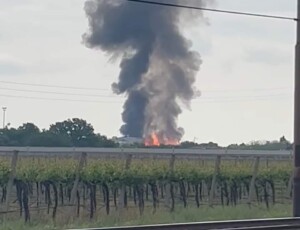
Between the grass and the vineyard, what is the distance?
109cm

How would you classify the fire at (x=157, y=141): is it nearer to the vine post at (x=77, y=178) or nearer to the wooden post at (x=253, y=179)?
the wooden post at (x=253, y=179)

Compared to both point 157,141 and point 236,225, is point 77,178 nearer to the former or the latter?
point 236,225

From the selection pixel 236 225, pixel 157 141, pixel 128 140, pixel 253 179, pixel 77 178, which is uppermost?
pixel 128 140

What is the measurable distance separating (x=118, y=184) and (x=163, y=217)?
650cm

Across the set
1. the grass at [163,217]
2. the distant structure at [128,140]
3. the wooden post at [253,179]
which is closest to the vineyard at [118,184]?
the wooden post at [253,179]

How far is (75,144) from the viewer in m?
102

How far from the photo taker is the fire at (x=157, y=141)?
94.3 metres

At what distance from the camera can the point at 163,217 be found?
26.4 metres

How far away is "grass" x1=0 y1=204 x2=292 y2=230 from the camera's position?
24109mm


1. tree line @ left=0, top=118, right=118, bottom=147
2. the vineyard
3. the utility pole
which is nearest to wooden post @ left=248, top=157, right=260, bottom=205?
the vineyard

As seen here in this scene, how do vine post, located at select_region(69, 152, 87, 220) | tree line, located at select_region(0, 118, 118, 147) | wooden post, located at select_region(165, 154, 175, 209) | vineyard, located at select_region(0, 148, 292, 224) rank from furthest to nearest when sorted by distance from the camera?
tree line, located at select_region(0, 118, 118, 147), wooden post, located at select_region(165, 154, 175, 209), vineyard, located at select_region(0, 148, 292, 224), vine post, located at select_region(69, 152, 87, 220)

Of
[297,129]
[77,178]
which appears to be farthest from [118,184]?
[297,129]

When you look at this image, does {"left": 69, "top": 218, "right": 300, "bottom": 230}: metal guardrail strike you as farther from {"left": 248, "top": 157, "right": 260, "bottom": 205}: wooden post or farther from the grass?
{"left": 248, "top": 157, "right": 260, "bottom": 205}: wooden post

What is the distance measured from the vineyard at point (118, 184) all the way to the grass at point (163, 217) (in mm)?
1092
